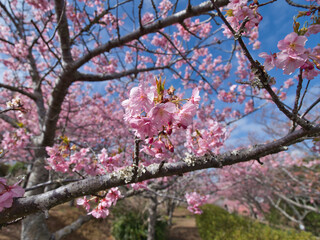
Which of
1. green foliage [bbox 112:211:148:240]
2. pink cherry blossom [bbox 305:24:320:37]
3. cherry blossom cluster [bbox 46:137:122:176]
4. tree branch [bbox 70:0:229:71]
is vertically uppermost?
tree branch [bbox 70:0:229:71]

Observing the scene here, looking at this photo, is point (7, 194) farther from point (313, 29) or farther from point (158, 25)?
point (158, 25)

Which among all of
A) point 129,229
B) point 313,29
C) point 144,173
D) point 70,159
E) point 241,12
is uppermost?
point 241,12

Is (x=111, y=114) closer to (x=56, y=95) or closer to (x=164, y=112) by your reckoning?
(x=56, y=95)

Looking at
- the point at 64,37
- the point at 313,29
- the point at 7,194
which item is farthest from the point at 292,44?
the point at 64,37

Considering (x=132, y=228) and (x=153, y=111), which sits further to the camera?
(x=132, y=228)

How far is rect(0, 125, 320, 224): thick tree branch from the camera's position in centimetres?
113

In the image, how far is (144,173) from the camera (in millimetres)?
1205

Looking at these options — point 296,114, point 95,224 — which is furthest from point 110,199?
point 95,224

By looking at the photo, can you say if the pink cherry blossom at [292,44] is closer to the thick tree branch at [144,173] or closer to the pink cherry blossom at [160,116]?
the thick tree branch at [144,173]

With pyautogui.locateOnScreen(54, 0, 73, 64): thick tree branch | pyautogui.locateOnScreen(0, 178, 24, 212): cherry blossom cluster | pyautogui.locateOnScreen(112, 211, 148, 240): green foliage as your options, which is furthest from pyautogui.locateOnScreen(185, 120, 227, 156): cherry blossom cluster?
pyautogui.locateOnScreen(112, 211, 148, 240): green foliage

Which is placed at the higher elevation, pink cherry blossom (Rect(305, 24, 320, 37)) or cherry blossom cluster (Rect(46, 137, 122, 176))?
pink cherry blossom (Rect(305, 24, 320, 37))

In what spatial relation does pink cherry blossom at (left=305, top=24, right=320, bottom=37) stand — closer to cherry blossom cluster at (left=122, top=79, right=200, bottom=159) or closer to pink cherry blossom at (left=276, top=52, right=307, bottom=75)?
pink cherry blossom at (left=276, top=52, right=307, bottom=75)

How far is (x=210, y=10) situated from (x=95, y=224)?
1039cm

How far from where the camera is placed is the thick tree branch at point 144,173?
1.13m
